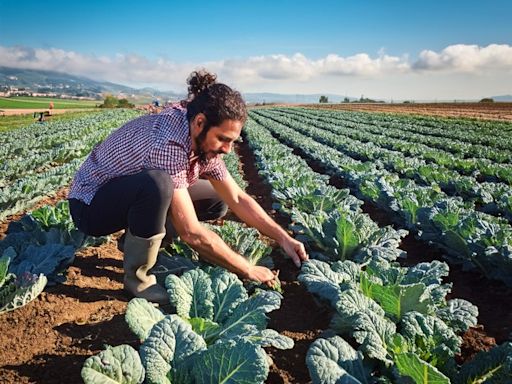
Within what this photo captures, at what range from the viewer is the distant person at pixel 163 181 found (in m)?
2.77

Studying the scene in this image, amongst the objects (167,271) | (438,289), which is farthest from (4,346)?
(438,289)

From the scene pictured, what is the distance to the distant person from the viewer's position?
109 inches

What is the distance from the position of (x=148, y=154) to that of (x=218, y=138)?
19.8 inches

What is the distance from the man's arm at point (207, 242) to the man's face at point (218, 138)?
35cm

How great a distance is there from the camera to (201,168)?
3268 millimetres

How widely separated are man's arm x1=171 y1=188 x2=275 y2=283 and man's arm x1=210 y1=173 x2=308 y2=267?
479 mm

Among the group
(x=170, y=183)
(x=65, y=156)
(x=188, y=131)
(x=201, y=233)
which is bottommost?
(x=65, y=156)

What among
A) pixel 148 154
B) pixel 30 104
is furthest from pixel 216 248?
pixel 30 104

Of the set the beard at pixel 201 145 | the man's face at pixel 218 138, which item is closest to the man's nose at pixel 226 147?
the man's face at pixel 218 138

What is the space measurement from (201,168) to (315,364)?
5.76 feet

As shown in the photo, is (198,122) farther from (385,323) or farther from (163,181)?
(385,323)

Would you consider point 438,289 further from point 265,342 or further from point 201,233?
point 201,233

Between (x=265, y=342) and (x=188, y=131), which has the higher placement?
(x=188, y=131)

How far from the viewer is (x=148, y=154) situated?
115 inches
